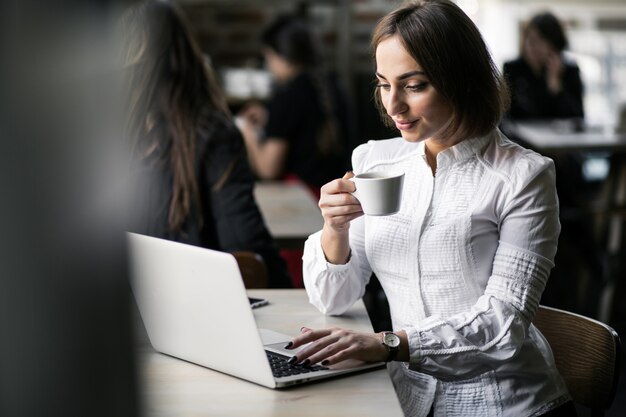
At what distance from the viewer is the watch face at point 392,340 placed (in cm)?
135

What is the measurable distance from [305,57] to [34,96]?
138 inches

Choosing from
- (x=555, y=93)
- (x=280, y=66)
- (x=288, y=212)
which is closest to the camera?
(x=288, y=212)

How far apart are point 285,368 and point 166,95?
1.07 meters

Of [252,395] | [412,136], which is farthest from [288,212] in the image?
[252,395]

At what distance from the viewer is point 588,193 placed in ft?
17.9

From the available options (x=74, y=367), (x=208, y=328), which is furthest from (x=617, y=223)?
(x=74, y=367)

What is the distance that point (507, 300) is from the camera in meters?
1.39

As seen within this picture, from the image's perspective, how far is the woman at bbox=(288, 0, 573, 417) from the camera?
1387 millimetres

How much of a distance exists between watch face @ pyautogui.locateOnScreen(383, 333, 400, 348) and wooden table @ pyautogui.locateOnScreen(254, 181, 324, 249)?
1.16 meters

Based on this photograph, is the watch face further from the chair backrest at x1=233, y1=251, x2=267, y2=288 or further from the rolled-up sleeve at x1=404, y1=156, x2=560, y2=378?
the chair backrest at x1=233, y1=251, x2=267, y2=288

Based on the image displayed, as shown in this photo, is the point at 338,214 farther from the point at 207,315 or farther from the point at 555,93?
the point at 555,93

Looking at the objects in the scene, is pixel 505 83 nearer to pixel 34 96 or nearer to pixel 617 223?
pixel 34 96

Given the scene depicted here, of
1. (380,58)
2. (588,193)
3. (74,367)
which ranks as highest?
(380,58)

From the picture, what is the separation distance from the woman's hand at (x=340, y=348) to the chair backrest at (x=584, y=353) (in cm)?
39
